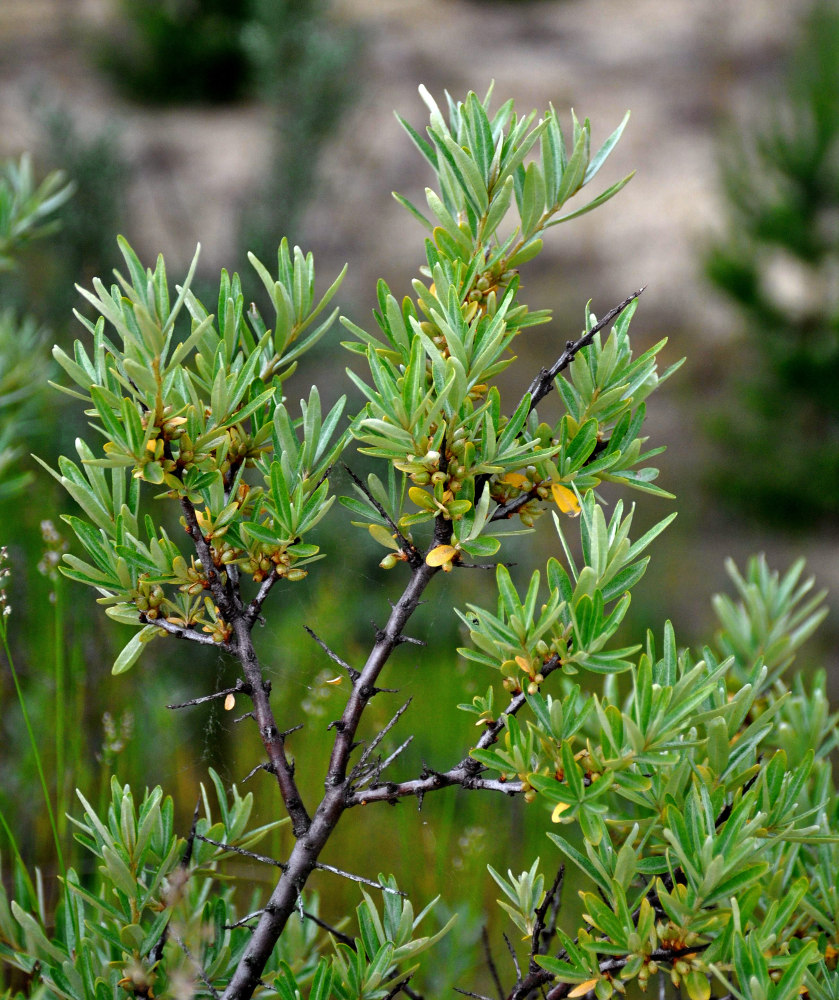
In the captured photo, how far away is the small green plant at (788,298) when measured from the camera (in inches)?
130

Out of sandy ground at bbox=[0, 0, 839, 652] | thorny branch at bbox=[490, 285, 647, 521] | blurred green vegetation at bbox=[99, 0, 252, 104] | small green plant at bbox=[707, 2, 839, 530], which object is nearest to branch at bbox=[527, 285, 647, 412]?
thorny branch at bbox=[490, 285, 647, 521]

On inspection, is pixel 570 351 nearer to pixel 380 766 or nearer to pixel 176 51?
pixel 380 766

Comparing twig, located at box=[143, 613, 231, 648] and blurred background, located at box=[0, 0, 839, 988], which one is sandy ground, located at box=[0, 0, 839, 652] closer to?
blurred background, located at box=[0, 0, 839, 988]

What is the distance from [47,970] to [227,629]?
0.21 metres

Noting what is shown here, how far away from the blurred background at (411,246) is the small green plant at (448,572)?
0.50 ft

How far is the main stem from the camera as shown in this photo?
44 centimetres

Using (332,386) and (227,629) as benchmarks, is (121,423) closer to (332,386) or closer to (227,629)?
(227,629)

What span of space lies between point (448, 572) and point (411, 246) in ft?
13.7

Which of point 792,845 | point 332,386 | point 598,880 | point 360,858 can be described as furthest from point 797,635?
point 332,386

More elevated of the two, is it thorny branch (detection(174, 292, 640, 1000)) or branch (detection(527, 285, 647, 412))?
branch (detection(527, 285, 647, 412))

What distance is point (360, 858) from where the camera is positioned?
45.7 inches

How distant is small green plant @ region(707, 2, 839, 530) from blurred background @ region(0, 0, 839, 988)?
0.01 meters

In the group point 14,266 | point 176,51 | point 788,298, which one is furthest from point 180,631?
point 176,51

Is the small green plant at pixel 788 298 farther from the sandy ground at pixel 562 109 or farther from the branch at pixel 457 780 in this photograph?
the branch at pixel 457 780
